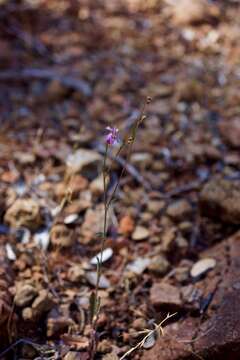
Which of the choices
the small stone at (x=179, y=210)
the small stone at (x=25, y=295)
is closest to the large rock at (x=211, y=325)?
the small stone at (x=179, y=210)

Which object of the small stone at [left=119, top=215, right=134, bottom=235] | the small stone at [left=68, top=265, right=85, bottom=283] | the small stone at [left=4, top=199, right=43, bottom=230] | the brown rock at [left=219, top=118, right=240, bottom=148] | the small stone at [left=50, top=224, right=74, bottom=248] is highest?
the brown rock at [left=219, top=118, right=240, bottom=148]

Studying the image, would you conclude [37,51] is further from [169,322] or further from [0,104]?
[169,322]

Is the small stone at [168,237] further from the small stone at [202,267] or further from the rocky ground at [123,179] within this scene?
the small stone at [202,267]

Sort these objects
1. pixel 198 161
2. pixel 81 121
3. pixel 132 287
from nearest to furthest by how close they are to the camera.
Result: pixel 132 287 → pixel 198 161 → pixel 81 121

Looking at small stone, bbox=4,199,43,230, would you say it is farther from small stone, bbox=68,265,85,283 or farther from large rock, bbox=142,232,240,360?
large rock, bbox=142,232,240,360

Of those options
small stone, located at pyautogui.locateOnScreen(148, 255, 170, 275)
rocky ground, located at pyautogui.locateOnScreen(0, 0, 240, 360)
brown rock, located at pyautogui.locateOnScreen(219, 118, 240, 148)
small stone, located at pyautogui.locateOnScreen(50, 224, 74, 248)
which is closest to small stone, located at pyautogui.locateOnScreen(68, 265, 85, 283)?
rocky ground, located at pyautogui.locateOnScreen(0, 0, 240, 360)

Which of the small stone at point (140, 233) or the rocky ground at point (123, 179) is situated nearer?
the rocky ground at point (123, 179)

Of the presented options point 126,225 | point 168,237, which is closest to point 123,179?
point 126,225

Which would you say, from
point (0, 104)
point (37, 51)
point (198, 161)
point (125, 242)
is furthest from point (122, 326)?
point (37, 51)
